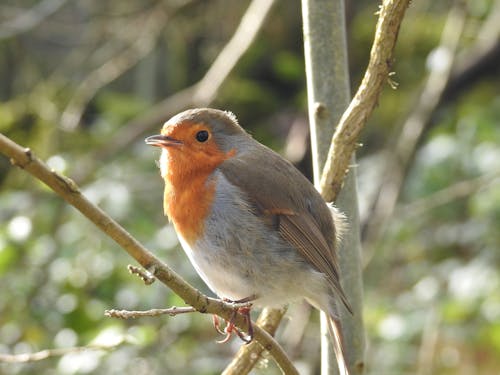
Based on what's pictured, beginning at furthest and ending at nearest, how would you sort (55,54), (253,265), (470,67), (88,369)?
(55,54) → (470,67) → (88,369) → (253,265)

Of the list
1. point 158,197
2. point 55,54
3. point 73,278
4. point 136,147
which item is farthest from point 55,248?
point 55,54

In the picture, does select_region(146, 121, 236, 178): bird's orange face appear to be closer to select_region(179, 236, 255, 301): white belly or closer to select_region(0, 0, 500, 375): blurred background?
select_region(179, 236, 255, 301): white belly

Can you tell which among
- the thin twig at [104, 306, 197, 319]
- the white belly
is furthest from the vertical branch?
the thin twig at [104, 306, 197, 319]

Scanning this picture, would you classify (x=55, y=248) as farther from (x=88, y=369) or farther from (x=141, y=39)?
(x=141, y=39)

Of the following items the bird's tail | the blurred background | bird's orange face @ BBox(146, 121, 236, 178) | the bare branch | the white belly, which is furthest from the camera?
the blurred background

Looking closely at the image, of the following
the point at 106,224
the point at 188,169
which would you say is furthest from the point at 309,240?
the point at 106,224

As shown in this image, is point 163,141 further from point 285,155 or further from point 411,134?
point 285,155

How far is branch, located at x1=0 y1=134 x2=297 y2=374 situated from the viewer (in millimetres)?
1265

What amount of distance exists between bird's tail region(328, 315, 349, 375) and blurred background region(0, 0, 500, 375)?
0.62 metres

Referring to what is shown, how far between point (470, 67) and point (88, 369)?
3856 mm

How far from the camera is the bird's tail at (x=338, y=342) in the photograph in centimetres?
224

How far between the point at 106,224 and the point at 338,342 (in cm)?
103

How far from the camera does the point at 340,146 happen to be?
2.22 meters

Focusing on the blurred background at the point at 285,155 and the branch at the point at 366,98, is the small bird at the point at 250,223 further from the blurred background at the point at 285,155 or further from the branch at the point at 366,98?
the blurred background at the point at 285,155
